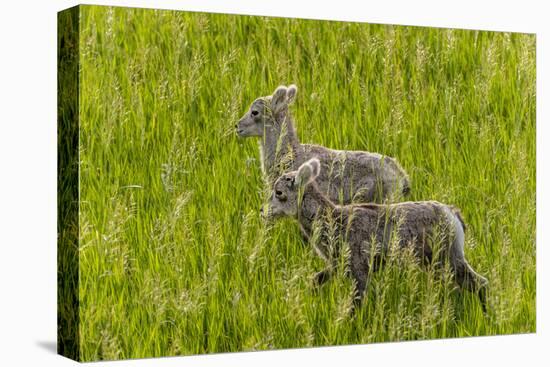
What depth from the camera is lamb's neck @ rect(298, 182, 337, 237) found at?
1144cm

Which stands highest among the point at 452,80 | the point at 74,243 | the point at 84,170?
the point at 452,80

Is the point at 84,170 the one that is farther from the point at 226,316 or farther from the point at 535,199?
the point at 535,199

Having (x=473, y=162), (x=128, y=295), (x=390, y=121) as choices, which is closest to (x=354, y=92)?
(x=390, y=121)

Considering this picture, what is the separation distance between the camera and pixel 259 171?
11.6 meters

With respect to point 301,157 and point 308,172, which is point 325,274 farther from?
point 301,157

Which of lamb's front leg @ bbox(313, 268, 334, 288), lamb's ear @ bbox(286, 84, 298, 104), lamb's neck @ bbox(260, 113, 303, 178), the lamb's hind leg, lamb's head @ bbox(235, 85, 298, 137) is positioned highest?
lamb's ear @ bbox(286, 84, 298, 104)

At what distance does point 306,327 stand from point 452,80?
3.22 meters

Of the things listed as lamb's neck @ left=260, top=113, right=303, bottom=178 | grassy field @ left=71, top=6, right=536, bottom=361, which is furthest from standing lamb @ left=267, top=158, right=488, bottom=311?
lamb's neck @ left=260, top=113, right=303, bottom=178

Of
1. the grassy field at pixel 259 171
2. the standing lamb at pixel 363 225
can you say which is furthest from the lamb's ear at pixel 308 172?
the grassy field at pixel 259 171

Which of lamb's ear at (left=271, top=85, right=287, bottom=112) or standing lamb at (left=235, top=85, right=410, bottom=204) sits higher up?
lamb's ear at (left=271, top=85, right=287, bottom=112)

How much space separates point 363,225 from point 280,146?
45.9 inches

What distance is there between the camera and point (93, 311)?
34.9 feet

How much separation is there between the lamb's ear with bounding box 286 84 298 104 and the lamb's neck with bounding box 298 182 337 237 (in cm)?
91

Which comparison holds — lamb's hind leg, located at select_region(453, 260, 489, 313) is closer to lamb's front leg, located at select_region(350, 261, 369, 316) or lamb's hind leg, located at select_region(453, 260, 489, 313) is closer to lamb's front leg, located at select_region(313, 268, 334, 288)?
lamb's front leg, located at select_region(350, 261, 369, 316)
